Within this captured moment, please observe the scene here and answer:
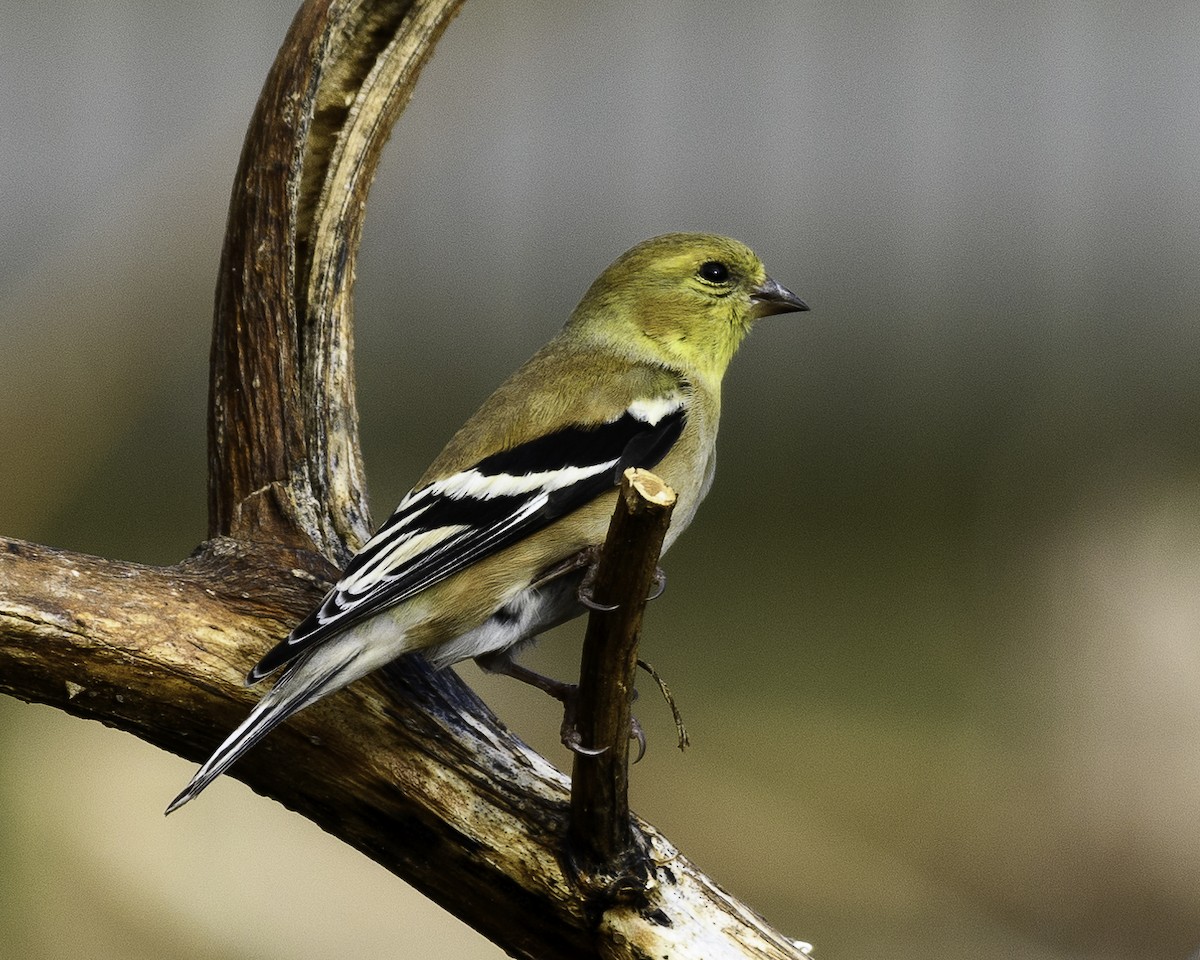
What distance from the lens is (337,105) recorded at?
3.00 m

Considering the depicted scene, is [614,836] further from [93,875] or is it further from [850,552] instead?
[850,552]

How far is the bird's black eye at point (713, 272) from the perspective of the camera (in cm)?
331

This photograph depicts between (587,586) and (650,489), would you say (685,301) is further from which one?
(650,489)

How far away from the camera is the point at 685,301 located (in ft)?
10.8

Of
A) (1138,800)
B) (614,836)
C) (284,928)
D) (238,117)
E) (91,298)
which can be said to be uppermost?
(238,117)

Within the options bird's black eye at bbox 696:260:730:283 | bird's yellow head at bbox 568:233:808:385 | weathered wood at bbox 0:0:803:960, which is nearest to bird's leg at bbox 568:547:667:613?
weathered wood at bbox 0:0:803:960

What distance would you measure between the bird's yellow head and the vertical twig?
1.27 metres

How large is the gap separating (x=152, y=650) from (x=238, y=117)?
2.92 m

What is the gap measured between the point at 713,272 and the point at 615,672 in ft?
5.13

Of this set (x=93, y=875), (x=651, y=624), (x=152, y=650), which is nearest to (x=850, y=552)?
(x=651, y=624)

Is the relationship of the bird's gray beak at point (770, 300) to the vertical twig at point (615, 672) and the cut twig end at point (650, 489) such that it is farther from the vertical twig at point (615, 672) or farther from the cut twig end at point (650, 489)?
the cut twig end at point (650, 489)

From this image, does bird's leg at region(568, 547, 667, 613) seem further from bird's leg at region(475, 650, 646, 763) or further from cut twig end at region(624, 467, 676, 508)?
cut twig end at region(624, 467, 676, 508)

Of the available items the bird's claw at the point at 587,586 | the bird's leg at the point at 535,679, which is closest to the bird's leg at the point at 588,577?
the bird's claw at the point at 587,586

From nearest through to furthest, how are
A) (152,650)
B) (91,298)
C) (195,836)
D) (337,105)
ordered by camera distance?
(152,650), (337,105), (91,298), (195,836)
